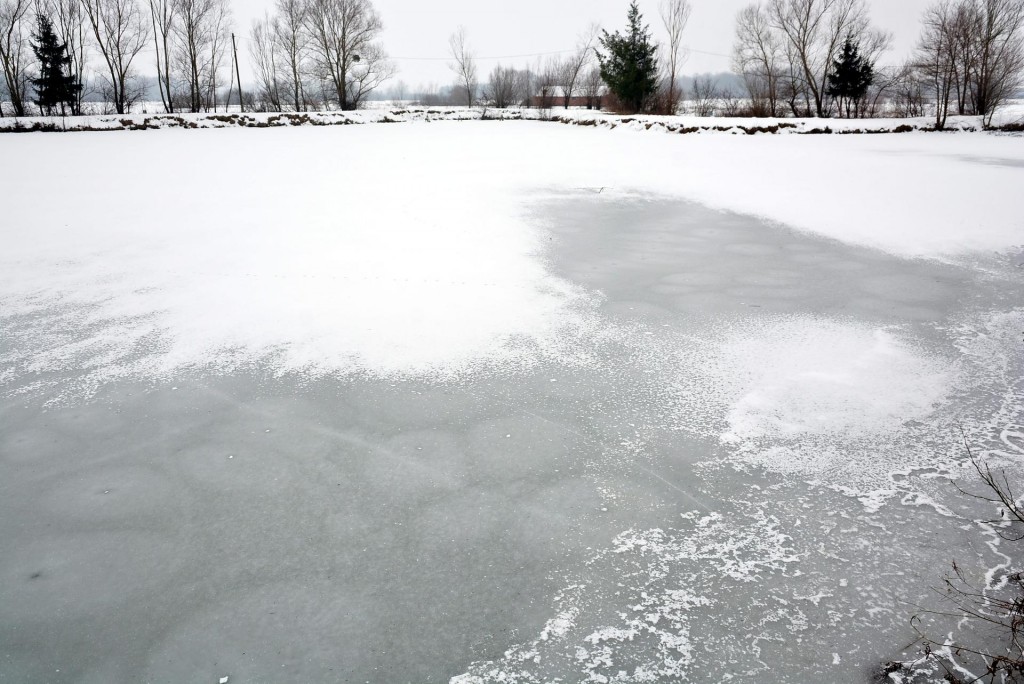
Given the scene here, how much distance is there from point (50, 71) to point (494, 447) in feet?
125

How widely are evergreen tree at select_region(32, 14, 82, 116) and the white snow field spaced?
1253 inches

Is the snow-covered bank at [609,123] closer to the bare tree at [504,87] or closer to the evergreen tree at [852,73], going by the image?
the evergreen tree at [852,73]

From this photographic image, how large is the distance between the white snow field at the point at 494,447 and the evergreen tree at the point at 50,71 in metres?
31.8

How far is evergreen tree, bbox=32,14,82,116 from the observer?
95.0ft

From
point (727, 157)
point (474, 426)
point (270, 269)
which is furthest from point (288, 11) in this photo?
point (474, 426)

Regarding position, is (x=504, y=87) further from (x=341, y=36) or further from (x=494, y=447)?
(x=494, y=447)

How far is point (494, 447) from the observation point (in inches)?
94.3

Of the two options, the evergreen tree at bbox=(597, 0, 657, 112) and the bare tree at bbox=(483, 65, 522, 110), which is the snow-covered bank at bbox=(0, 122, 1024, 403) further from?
the bare tree at bbox=(483, 65, 522, 110)

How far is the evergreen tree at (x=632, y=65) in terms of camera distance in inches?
1163

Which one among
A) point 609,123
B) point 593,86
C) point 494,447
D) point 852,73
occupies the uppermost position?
point 593,86

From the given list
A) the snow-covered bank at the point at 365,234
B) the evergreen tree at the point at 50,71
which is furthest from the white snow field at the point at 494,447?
the evergreen tree at the point at 50,71

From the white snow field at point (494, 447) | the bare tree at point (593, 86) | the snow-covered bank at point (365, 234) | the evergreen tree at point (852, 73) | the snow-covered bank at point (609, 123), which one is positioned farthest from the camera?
the bare tree at point (593, 86)

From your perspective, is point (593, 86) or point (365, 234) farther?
point (593, 86)

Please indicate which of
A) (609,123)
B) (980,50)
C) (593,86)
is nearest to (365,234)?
(609,123)
